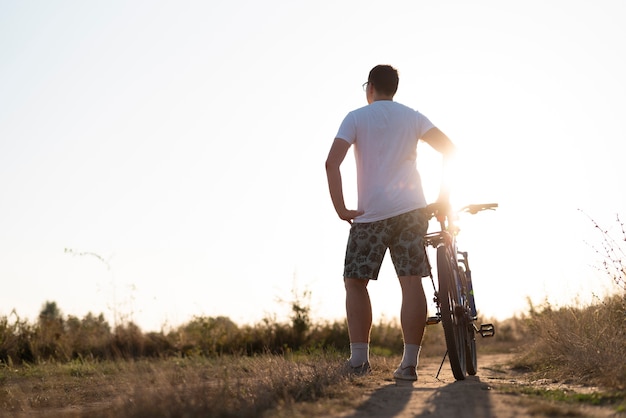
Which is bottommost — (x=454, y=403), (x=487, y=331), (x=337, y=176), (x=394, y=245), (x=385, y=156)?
(x=454, y=403)

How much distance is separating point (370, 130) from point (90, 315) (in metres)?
8.17

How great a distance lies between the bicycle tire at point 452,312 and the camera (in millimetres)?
5352

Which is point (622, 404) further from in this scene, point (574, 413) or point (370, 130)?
point (370, 130)

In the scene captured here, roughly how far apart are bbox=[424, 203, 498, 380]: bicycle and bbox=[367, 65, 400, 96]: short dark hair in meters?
0.91

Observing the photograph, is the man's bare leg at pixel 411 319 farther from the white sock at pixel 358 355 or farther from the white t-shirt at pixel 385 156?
the white t-shirt at pixel 385 156

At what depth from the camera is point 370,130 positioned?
565 cm

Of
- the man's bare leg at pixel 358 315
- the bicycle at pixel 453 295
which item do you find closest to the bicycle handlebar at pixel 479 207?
the bicycle at pixel 453 295

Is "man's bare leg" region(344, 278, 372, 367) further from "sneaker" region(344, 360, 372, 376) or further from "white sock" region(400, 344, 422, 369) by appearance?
"white sock" region(400, 344, 422, 369)

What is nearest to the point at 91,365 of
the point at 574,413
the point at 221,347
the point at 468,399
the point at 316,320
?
the point at 221,347

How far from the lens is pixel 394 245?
561cm

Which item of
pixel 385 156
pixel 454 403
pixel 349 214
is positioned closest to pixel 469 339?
pixel 349 214

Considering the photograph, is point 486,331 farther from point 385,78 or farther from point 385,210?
point 385,78

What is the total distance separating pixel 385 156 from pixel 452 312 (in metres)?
1.18

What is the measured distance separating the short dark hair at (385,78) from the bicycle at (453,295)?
91 cm
